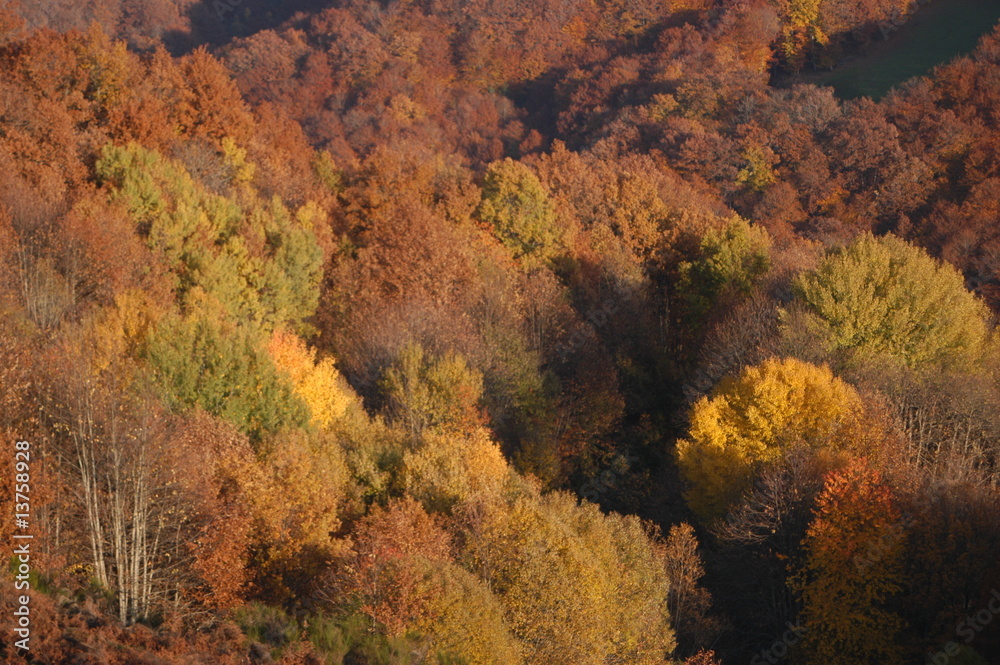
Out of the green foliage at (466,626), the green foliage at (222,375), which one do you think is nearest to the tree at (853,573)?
the green foliage at (466,626)

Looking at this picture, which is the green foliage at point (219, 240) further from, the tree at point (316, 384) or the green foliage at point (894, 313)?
the green foliage at point (894, 313)

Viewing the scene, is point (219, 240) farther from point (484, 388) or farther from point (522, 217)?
point (522, 217)

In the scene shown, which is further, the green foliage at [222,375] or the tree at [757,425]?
the tree at [757,425]

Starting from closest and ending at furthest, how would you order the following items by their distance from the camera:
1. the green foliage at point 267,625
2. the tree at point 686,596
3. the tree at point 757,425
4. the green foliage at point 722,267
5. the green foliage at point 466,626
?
the green foliage at point 267,625, the green foliage at point 466,626, the tree at point 686,596, the tree at point 757,425, the green foliage at point 722,267

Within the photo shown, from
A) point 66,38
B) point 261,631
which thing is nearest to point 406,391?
point 261,631

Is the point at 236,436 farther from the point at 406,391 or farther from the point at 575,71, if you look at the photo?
the point at 575,71

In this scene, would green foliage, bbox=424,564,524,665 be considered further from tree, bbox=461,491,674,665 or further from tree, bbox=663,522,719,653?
tree, bbox=663,522,719,653
